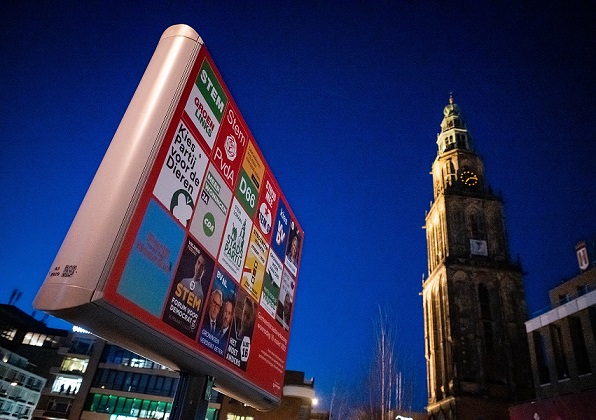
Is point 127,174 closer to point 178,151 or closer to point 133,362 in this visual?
point 178,151

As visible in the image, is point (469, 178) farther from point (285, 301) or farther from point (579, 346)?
point (285, 301)

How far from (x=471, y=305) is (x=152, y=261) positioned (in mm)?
48933

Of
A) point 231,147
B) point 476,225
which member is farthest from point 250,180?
point 476,225

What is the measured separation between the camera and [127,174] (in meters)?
4.67

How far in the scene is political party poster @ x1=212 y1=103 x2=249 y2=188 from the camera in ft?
21.5

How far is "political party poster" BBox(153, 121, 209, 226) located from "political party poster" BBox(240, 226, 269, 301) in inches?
86.5

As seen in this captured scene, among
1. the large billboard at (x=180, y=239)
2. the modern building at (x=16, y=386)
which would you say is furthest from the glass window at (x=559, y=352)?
the modern building at (x=16, y=386)

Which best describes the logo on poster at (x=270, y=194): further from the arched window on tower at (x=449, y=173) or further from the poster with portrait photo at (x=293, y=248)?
the arched window on tower at (x=449, y=173)

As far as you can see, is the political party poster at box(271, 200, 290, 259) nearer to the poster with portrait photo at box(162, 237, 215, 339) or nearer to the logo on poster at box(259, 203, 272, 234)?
the logo on poster at box(259, 203, 272, 234)

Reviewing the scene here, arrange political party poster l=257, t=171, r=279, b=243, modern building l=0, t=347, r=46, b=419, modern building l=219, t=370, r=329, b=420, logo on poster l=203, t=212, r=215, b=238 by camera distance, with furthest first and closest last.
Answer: modern building l=0, t=347, r=46, b=419 < modern building l=219, t=370, r=329, b=420 < political party poster l=257, t=171, r=279, b=243 < logo on poster l=203, t=212, r=215, b=238

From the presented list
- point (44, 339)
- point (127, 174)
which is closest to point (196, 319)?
point (127, 174)

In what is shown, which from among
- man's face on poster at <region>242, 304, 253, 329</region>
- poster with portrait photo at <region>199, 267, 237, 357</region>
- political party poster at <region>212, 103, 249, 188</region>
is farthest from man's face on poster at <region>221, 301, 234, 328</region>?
Result: political party poster at <region>212, 103, 249, 188</region>

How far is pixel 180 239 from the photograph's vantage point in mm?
5512

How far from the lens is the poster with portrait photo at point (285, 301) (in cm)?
923
